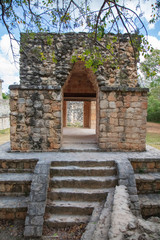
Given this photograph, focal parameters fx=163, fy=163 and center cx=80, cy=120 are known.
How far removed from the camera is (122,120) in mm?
5273

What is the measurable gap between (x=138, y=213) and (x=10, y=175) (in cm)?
304

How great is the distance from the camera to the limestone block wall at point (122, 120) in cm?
525

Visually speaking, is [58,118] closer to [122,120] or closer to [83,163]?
[83,163]

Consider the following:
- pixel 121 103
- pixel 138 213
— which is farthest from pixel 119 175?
pixel 121 103

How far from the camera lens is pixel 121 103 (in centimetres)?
526

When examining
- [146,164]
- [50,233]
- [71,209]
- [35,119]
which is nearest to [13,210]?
[50,233]

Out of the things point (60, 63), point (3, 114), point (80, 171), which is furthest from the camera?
point (3, 114)

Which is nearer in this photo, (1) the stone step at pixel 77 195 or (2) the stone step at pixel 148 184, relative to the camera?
(1) the stone step at pixel 77 195

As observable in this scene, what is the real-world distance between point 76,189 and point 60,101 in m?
2.67

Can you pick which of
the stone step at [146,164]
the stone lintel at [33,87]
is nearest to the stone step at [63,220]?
the stone step at [146,164]

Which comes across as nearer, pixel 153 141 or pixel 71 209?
pixel 71 209

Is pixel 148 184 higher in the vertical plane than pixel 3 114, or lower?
lower

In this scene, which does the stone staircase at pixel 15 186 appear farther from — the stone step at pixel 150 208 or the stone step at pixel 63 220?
the stone step at pixel 150 208

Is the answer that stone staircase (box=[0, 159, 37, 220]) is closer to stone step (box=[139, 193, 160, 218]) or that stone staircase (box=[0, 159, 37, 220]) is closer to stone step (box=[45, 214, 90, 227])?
stone step (box=[45, 214, 90, 227])
